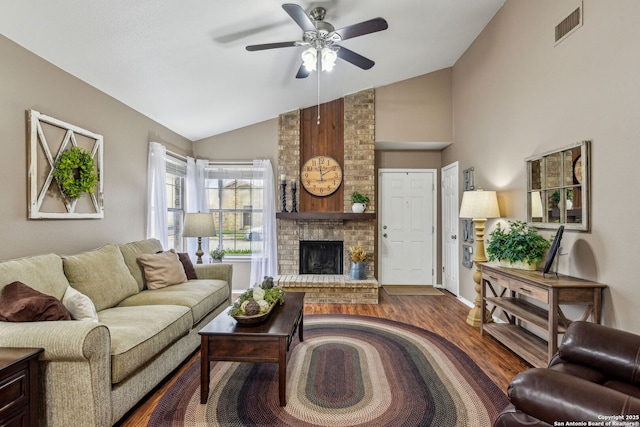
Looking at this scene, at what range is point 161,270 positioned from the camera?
3180 mm

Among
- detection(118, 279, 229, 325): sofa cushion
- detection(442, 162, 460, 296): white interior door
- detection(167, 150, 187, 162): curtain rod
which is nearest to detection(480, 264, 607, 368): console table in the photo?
detection(442, 162, 460, 296): white interior door

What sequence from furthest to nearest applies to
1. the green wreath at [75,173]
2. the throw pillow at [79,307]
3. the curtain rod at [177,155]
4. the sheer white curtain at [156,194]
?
the curtain rod at [177,155] < the sheer white curtain at [156,194] < the green wreath at [75,173] < the throw pillow at [79,307]

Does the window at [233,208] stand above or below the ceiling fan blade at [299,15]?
below

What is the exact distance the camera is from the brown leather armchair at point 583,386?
1045 mm

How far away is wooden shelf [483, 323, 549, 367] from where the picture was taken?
2469 mm

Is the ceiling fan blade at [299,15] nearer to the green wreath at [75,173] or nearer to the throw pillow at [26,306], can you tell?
the green wreath at [75,173]

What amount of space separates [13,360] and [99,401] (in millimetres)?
447

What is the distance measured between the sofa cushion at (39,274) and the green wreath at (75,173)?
0.62 meters

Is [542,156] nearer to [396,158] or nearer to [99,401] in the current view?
[396,158]

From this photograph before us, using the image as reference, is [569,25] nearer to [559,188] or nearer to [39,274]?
[559,188]

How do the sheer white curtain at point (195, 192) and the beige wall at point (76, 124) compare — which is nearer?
the beige wall at point (76, 124)

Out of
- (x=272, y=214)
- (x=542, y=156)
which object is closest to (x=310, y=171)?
(x=272, y=214)

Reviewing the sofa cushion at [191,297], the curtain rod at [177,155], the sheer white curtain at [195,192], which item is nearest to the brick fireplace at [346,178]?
the sheer white curtain at [195,192]

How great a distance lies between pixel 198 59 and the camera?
9.94ft
